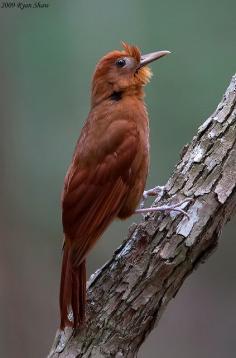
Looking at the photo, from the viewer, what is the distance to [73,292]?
11.8ft

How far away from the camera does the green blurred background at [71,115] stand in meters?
6.63

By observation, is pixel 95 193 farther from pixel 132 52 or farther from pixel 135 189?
pixel 132 52

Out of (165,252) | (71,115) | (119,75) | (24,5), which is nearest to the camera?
(165,252)

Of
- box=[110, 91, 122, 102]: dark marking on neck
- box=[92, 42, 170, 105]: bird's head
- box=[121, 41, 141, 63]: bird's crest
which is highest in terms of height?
box=[121, 41, 141, 63]: bird's crest

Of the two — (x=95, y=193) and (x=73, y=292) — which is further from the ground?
(x=95, y=193)

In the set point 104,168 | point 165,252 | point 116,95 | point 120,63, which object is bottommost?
point 165,252

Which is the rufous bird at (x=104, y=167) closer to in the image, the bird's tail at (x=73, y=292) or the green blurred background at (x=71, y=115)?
the bird's tail at (x=73, y=292)

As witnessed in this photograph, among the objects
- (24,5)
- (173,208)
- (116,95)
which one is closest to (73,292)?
(173,208)

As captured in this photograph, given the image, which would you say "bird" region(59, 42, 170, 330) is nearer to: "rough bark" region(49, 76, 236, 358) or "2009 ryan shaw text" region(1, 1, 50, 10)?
"rough bark" region(49, 76, 236, 358)

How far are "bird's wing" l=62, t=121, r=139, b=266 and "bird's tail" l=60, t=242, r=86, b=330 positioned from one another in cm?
5

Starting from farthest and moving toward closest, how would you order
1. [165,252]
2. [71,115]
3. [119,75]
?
[71,115] → [119,75] → [165,252]

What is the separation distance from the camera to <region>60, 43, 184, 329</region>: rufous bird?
142 inches

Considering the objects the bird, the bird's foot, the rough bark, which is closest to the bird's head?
the bird

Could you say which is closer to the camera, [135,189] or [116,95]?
[135,189]
